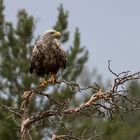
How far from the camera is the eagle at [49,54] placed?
1081cm

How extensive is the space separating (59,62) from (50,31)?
1.80 ft

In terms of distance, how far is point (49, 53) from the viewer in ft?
35.6

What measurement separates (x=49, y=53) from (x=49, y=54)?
23 mm

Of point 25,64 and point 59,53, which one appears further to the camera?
point 25,64

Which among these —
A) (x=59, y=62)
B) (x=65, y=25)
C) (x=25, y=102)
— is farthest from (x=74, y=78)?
(x=25, y=102)

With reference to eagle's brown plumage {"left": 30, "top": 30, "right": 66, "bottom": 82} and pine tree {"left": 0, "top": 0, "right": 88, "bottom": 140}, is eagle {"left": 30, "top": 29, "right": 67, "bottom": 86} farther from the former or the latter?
pine tree {"left": 0, "top": 0, "right": 88, "bottom": 140}

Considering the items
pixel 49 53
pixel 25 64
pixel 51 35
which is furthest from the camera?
pixel 25 64

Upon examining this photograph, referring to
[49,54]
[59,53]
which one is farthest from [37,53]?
[59,53]

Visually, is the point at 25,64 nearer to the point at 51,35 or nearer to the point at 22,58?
the point at 22,58

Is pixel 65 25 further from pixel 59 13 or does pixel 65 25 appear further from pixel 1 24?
pixel 1 24

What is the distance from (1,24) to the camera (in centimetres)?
2467

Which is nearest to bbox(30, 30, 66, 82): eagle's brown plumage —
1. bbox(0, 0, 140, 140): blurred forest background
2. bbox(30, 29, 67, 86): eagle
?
bbox(30, 29, 67, 86): eagle

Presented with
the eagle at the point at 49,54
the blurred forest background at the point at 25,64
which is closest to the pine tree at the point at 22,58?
the blurred forest background at the point at 25,64

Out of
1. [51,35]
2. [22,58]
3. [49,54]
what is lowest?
[49,54]
